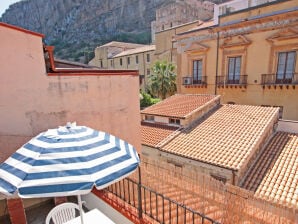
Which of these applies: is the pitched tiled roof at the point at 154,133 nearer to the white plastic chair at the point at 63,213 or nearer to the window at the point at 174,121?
the window at the point at 174,121

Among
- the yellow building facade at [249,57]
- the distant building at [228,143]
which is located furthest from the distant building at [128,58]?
the distant building at [228,143]

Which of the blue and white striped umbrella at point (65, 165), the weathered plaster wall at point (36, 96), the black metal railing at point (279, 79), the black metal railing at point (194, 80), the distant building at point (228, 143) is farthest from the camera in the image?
the black metal railing at point (194, 80)

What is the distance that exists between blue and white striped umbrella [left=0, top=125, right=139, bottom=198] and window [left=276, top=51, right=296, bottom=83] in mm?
17261

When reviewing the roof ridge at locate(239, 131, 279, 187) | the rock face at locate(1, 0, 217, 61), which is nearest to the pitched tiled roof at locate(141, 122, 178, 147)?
the roof ridge at locate(239, 131, 279, 187)

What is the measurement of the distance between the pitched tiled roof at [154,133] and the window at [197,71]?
878cm

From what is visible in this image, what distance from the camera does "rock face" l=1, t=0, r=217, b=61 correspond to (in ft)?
212

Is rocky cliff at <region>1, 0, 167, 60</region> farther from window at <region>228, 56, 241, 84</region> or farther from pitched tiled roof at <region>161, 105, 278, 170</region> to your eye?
pitched tiled roof at <region>161, 105, 278, 170</region>

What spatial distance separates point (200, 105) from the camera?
47.2 ft

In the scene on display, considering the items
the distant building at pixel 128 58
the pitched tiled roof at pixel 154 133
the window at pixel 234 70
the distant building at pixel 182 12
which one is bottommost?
the pitched tiled roof at pixel 154 133

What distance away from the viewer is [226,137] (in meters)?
11.1

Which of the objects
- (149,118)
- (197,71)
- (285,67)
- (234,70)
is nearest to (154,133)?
(149,118)

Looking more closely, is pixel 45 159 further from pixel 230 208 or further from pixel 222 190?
pixel 222 190

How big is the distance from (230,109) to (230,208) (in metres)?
12.1

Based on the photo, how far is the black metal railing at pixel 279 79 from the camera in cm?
1507
